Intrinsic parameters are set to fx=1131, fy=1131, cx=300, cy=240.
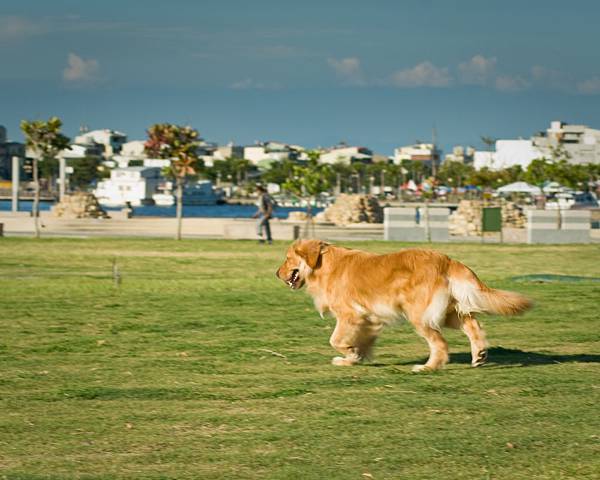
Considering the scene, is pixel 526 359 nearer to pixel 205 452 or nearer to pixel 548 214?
pixel 205 452

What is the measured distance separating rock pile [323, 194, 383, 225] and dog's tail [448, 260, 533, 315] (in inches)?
2518

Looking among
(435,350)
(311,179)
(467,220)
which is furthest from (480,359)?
(311,179)

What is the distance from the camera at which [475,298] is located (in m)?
9.63

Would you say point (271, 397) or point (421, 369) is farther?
point (421, 369)

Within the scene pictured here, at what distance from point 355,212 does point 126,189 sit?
107 meters

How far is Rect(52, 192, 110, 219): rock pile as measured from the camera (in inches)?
2771

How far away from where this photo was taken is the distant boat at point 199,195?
6870 inches

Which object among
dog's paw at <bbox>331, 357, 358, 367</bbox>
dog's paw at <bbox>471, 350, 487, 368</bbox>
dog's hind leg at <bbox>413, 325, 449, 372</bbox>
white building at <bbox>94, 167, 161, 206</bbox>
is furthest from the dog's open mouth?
white building at <bbox>94, 167, 161, 206</bbox>

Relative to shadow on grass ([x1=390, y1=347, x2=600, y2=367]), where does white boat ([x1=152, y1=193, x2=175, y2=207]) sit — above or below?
above

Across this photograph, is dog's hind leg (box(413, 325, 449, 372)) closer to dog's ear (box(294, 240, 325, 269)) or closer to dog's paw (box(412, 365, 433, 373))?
dog's paw (box(412, 365, 433, 373))

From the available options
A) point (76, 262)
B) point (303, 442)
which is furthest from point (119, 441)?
point (76, 262)

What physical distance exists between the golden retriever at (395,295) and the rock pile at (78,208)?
2415 inches

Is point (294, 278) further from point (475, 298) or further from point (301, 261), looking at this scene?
point (475, 298)

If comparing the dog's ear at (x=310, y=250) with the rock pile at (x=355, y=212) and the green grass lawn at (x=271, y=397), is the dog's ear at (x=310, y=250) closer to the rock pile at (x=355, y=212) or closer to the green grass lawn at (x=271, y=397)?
the green grass lawn at (x=271, y=397)
